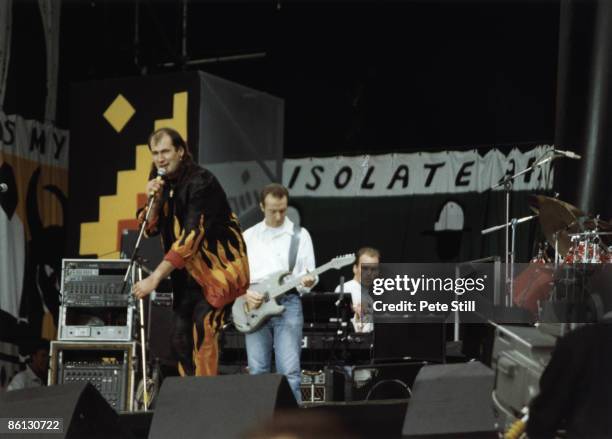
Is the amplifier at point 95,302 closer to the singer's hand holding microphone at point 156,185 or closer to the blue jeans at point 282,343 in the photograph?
the blue jeans at point 282,343

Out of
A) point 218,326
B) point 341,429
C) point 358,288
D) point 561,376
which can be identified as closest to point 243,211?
point 358,288

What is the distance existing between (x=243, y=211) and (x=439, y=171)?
2477 mm

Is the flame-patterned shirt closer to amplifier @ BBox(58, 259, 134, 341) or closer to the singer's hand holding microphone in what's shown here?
the singer's hand holding microphone

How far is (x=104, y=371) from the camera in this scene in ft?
21.3

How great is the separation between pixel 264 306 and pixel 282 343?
29 centimetres

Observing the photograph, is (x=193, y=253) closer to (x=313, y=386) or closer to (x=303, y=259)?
(x=303, y=259)

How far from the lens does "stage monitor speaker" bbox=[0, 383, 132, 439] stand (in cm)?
334

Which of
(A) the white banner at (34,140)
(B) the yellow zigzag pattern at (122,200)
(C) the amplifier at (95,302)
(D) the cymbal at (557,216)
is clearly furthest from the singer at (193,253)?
(A) the white banner at (34,140)

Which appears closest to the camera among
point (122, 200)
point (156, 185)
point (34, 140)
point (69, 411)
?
point (69, 411)

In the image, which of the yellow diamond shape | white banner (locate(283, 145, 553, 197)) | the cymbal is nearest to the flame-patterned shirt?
the cymbal

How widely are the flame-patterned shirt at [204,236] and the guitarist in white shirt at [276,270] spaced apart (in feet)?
5.30

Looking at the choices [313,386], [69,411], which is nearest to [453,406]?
[69,411]

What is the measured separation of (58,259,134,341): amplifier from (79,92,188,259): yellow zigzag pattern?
3.99ft

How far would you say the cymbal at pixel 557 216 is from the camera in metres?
5.62
